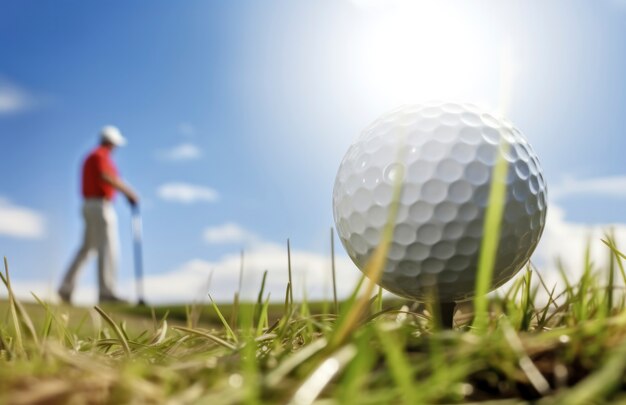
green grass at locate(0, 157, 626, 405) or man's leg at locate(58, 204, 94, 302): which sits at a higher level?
green grass at locate(0, 157, 626, 405)

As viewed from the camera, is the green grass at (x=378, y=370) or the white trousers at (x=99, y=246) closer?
the green grass at (x=378, y=370)

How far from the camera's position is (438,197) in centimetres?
223

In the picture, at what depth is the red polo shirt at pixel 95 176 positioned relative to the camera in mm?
10820

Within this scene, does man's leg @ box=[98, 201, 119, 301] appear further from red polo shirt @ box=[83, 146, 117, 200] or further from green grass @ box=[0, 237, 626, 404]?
green grass @ box=[0, 237, 626, 404]

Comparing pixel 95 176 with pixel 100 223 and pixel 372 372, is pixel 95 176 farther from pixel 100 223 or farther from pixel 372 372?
pixel 372 372

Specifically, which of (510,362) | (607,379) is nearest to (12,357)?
(510,362)

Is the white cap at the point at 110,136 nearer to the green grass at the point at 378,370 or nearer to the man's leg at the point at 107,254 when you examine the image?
the man's leg at the point at 107,254

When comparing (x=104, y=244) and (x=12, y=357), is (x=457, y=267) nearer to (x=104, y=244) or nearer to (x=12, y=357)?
(x=12, y=357)

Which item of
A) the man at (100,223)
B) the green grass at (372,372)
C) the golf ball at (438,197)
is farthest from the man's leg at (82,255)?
the green grass at (372,372)

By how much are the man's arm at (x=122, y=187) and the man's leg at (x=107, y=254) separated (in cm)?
35

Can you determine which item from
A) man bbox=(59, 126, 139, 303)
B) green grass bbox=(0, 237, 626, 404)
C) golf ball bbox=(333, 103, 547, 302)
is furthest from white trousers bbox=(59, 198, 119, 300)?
green grass bbox=(0, 237, 626, 404)

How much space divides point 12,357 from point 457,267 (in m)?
1.53

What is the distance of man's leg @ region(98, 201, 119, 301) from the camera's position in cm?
1088

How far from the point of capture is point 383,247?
44.2 inches
